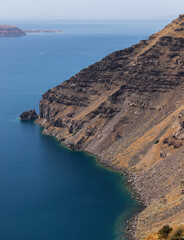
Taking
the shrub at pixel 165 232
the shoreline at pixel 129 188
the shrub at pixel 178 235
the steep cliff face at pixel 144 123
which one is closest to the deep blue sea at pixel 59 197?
the shoreline at pixel 129 188

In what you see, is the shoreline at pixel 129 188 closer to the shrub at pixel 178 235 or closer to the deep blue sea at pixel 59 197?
the deep blue sea at pixel 59 197

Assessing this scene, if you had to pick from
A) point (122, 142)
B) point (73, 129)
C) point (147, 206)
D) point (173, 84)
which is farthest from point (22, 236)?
point (173, 84)

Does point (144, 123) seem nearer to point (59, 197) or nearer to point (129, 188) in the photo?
point (129, 188)

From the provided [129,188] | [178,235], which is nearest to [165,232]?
[178,235]

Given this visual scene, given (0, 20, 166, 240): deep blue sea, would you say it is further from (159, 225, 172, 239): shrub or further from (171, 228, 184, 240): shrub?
(171, 228, 184, 240): shrub

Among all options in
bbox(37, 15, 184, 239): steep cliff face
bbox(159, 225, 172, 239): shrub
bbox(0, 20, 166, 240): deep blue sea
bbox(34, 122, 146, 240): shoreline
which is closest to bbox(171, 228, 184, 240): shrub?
bbox(159, 225, 172, 239): shrub

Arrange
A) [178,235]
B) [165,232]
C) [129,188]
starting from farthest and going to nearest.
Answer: [129,188] < [165,232] < [178,235]

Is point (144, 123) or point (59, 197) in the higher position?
point (144, 123)

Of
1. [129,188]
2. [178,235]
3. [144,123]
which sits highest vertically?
[144,123]
